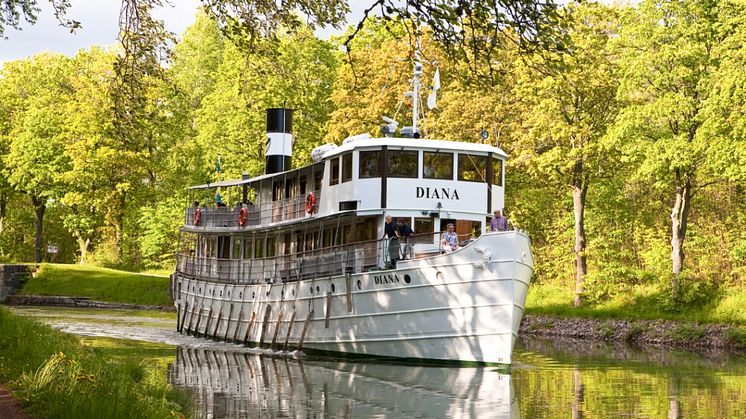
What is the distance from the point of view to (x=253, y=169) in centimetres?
5797

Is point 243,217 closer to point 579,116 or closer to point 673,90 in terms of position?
point 579,116

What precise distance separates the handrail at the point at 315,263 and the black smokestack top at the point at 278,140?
4408mm

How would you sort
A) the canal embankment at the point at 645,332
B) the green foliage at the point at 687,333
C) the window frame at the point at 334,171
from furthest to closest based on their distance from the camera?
the green foliage at the point at 687,333 < the canal embankment at the point at 645,332 < the window frame at the point at 334,171

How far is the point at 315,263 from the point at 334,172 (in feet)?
8.90

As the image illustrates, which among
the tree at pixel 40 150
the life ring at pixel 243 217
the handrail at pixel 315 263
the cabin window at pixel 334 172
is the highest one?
the tree at pixel 40 150

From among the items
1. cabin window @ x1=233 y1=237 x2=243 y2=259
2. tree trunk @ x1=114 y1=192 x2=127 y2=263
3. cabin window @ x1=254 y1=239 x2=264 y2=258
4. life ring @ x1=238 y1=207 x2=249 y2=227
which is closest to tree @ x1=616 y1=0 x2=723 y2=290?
cabin window @ x1=254 y1=239 x2=264 y2=258

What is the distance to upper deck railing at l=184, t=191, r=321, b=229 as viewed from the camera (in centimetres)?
3447

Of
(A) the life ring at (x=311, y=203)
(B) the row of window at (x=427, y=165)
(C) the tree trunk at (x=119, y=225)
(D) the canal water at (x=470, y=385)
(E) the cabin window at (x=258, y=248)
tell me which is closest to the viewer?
(D) the canal water at (x=470, y=385)

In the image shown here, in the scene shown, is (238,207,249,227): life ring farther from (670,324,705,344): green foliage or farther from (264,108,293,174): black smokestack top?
(670,324,705,344): green foliage

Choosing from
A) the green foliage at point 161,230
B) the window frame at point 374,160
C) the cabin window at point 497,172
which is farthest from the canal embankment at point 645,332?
the green foliage at point 161,230

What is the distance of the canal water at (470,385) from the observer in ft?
63.3

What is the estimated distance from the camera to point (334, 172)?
1256 inches

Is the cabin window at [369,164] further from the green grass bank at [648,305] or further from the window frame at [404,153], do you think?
the green grass bank at [648,305]

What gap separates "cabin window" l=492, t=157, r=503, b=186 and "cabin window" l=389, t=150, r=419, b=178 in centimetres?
239
